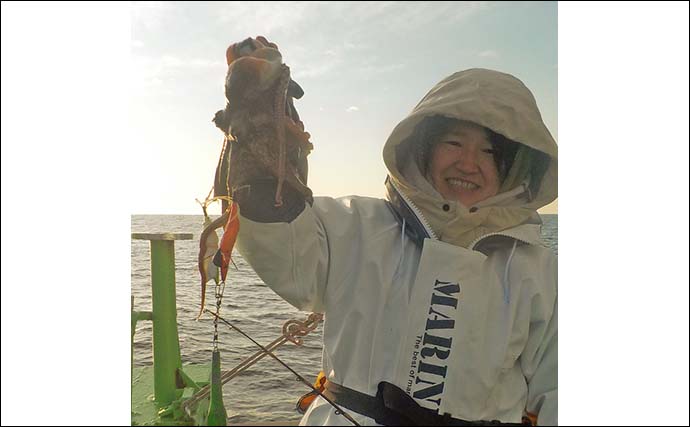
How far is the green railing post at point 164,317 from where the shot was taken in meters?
1.11

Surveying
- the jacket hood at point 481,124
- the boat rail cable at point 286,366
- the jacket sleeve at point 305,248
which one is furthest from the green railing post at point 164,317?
the jacket hood at point 481,124

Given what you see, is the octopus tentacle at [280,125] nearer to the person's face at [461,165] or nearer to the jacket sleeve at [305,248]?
the jacket sleeve at [305,248]

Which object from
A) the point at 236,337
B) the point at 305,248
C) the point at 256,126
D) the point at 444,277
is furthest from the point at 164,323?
the point at 444,277

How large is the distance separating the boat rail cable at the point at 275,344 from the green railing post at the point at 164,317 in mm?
56

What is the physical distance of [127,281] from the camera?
108cm

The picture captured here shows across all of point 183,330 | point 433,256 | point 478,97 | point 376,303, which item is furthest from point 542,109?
point 183,330

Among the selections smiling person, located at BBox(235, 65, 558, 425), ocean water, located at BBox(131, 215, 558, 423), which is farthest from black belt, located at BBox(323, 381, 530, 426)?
ocean water, located at BBox(131, 215, 558, 423)

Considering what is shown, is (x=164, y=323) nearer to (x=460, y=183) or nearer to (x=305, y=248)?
(x=305, y=248)

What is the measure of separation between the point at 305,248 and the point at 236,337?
0.29 metres

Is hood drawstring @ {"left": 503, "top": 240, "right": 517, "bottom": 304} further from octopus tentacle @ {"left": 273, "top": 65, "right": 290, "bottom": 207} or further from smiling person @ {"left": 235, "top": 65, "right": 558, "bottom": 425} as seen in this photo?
octopus tentacle @ {"left": 273, "top": 65, "right": 290, "bottom": 207}

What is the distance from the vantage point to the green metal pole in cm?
111

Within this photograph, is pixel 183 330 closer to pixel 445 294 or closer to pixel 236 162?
pixel 236 162

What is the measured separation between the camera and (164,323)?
3.73 feet

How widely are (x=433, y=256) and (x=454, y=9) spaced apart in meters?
0.56
